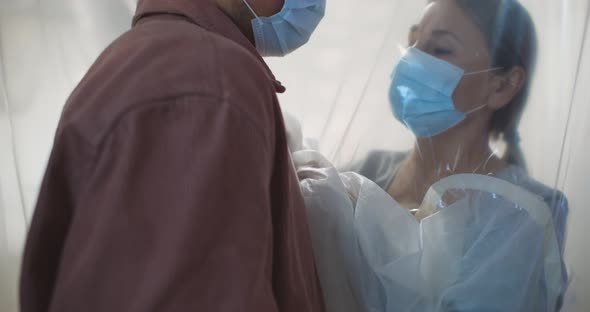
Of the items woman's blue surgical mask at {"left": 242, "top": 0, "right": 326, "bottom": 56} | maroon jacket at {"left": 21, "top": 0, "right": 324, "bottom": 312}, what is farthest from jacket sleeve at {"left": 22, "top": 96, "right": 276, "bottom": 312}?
woman's blue surgical mask at {"left": 242, "top": 0, "right": 326, "bottom": 56}

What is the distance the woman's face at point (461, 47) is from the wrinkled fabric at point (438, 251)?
0.64ft

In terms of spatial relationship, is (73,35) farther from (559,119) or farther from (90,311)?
(559,119)

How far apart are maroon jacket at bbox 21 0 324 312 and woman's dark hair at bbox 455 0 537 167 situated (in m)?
0.63

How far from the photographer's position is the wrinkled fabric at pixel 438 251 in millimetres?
965

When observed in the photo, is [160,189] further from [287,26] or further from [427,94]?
[427,94]

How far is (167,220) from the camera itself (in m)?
0.57

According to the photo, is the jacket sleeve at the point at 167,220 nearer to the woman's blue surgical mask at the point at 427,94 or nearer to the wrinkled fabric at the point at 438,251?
the wrinkled fabric at the point at 438,251

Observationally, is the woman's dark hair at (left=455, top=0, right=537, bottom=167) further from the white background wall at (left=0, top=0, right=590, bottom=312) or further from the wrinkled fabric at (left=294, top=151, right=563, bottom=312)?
the wrinkled fabric at (left=294, top=151, right=563, bottom=312)

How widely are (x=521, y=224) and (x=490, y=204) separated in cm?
7

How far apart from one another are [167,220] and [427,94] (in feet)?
2.39

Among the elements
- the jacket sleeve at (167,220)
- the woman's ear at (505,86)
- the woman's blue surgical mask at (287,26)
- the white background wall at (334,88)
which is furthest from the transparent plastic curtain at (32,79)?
the woman's ear at (505,86)

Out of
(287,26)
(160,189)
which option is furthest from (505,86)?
(160,189)

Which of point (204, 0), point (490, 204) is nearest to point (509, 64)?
point (490, 204)

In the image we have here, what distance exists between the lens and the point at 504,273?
964 millimetres
